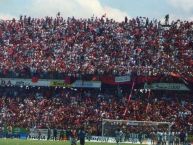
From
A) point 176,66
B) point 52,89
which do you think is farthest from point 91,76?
point 176,66

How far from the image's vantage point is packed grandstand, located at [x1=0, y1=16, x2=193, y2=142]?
5003 cm

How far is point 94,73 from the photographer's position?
53.4 meters

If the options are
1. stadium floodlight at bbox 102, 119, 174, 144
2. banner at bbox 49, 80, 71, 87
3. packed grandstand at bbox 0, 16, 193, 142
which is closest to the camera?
stadium floodlight at bbox 102, 119, 174, 144

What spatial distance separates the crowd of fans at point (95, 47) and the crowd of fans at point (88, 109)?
7.56 feet

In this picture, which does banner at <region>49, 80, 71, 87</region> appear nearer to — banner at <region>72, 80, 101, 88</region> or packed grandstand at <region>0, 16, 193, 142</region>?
packed grandstand at <region>0, 16, 193, 142</region>

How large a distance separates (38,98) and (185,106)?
46.9ft

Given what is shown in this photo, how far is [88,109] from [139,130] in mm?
6422

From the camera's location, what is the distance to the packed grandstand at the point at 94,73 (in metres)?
50.0

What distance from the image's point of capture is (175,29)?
180ft

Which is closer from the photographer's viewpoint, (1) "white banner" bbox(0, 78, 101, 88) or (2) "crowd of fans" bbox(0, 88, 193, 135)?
(2) "crowd of fans" bbox(0, 88, 193, 135)

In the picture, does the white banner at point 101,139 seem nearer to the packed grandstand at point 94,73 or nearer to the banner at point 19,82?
the packed grandstand at point 94,73

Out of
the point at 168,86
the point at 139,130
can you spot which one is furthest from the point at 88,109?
the point at 168,86

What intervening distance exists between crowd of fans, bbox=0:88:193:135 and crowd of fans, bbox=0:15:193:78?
2304mm

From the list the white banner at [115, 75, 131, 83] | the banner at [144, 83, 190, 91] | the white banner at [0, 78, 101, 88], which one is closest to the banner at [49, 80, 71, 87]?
the white banner at [0, 78, 101, 88]
